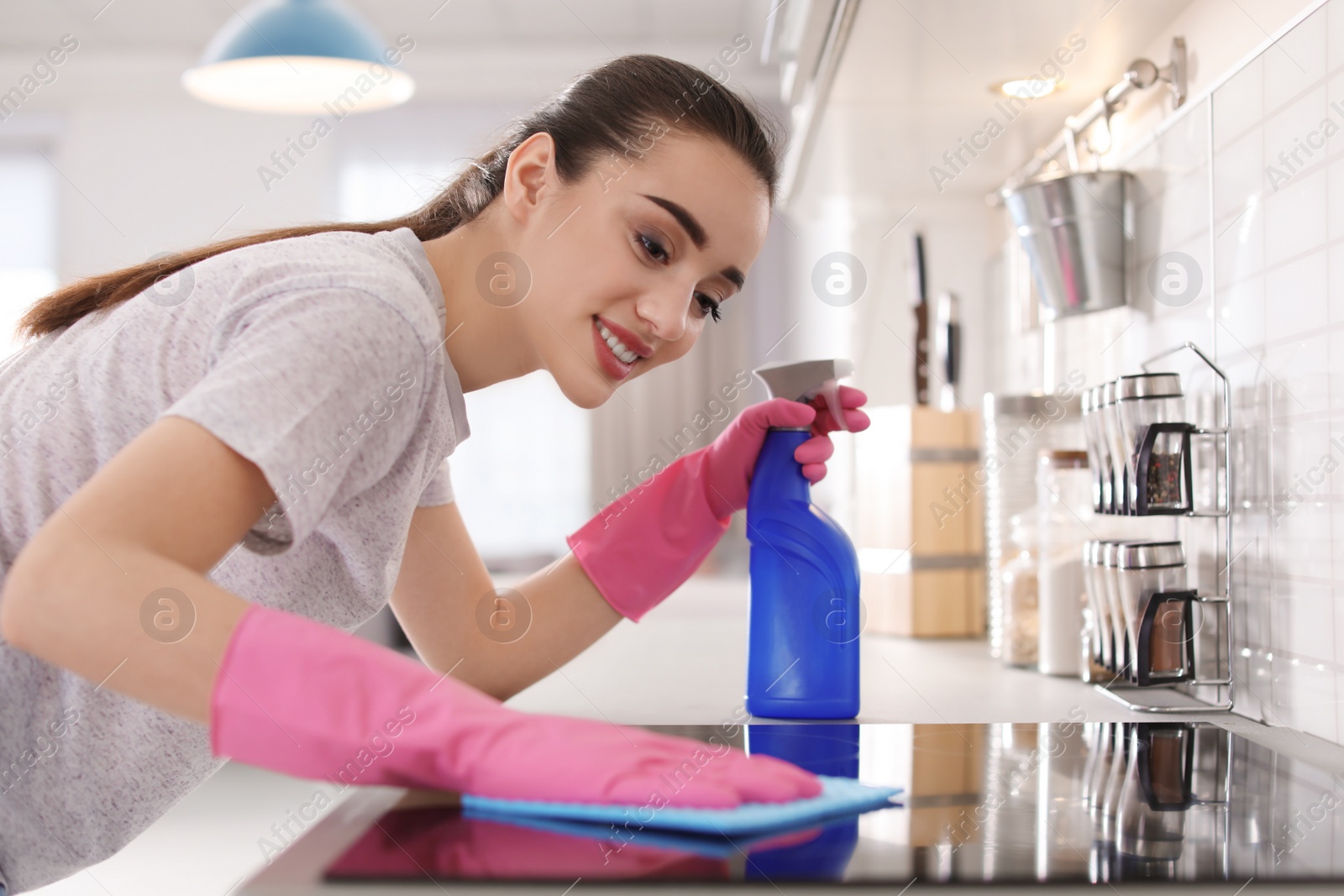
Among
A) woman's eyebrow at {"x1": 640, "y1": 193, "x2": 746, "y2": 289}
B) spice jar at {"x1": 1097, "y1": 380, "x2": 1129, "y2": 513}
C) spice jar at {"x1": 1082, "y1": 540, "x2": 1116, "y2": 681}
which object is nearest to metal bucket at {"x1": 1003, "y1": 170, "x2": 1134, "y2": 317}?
spice jar at {"x1": 1097, "y1": 380, "x2": 1129, "y2": 513}

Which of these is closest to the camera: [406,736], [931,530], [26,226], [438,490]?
[406,736]

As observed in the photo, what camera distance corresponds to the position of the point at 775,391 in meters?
0.97

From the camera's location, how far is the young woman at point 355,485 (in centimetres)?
47

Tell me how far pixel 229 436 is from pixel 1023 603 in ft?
3.24

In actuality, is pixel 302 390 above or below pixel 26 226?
below

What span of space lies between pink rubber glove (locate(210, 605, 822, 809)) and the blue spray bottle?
0.36 m

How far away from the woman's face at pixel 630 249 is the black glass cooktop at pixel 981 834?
0.32 m

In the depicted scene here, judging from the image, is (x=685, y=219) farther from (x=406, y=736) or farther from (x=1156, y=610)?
(x=1156, y=610)

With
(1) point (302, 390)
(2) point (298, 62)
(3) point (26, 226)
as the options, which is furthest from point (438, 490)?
(3) point (26, 226)

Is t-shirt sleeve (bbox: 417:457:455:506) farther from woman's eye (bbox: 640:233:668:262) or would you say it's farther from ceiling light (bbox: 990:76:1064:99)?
ceiling light (bbox: 990:76:1064:99)

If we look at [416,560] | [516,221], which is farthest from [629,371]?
[416,560]

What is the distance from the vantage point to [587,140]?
0.83m

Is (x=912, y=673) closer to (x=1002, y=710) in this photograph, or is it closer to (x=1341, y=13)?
(x=1002, y=710)

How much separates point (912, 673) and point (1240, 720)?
0.36m
